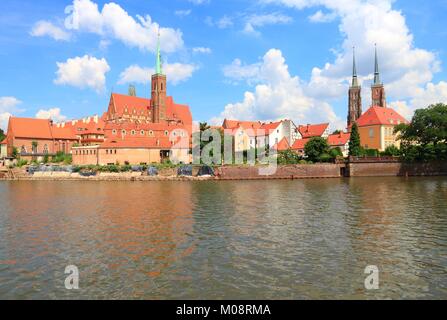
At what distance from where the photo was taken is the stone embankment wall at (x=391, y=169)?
7331 cm

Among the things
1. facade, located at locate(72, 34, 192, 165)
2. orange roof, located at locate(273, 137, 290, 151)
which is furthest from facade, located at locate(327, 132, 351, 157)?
facade, located at locate(72, 34, 192, 165)

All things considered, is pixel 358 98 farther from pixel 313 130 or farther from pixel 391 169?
pixel 391 169

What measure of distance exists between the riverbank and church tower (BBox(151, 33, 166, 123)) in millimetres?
42851

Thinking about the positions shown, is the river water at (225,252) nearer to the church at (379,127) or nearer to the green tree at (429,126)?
the green tree at (429,126)

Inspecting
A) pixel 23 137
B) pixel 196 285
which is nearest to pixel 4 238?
pixel 196 285

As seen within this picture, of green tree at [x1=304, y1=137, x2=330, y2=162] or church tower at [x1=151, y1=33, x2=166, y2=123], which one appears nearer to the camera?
green tree at [x1=304, y1=137, x2=330, y2=162]

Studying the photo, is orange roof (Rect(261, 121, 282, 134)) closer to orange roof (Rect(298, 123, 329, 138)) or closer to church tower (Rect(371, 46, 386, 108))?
orange roof (Rect(298, 123, 329, 138))

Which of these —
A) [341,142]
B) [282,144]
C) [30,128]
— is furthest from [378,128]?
[30,128]

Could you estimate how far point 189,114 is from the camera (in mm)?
127125

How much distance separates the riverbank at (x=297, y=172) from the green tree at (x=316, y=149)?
4.36 m

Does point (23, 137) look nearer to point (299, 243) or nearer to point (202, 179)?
point (202, 179)

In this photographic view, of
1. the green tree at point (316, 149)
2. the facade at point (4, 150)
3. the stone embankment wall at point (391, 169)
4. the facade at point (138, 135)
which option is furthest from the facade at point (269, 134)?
the facade at point (4, 150)

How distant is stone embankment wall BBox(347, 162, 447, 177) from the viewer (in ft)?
241
